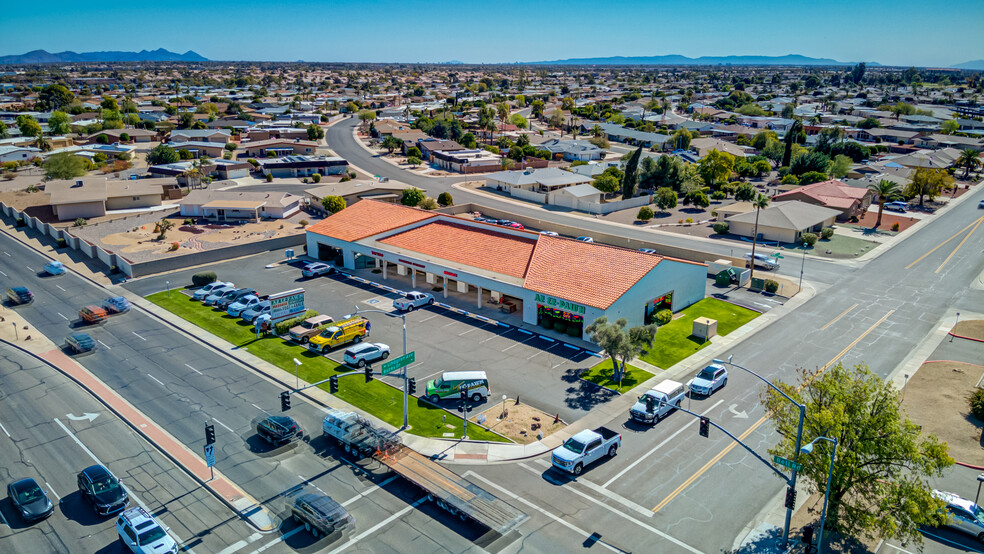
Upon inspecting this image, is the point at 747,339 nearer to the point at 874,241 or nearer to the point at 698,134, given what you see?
the point at 874,241

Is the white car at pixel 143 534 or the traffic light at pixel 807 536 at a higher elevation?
the white car at pixel 143 534

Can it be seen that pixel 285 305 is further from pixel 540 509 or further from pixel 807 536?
pixel 807 536

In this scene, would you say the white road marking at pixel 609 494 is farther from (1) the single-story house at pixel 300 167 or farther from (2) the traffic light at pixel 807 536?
(1) the single-story house at pixel 300 167

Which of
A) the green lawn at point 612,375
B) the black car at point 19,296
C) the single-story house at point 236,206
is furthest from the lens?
the single-story house at point 236,206

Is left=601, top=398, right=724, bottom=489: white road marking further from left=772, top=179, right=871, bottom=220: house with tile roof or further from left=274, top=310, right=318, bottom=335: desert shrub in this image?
left=772, top=179, right=871, bottom=220: house with tile roof

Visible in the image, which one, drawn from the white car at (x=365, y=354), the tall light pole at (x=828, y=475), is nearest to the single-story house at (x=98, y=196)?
the white car at (x=365, y=354)

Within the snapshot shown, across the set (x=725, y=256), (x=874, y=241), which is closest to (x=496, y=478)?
(x=725, y=256)

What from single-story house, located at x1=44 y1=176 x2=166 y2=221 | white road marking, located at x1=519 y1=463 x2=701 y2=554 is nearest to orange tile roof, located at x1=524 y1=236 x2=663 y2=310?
white road marking, located at x1=519 y1=463 x2=701 y2=554

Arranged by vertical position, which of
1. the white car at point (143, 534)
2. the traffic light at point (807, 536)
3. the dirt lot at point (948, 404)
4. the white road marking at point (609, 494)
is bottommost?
the dirt lot at point (948, 404)
